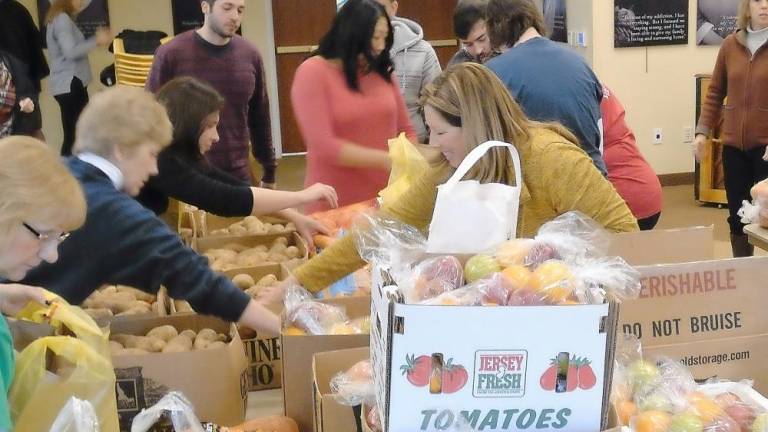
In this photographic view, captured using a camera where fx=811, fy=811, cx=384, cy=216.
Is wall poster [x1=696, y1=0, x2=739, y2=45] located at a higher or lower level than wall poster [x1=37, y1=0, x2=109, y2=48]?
lower

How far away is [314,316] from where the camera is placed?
1.71 m

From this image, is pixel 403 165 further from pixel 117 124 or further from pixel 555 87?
pixel 117 124

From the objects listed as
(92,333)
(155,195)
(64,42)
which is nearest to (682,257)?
(92,333)

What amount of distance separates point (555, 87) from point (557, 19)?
4.31 meters

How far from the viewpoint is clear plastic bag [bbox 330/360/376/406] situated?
1.33m

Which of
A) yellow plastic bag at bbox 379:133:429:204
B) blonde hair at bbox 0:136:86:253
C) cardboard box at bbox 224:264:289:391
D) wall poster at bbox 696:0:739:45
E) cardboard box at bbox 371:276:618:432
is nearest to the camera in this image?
cardboard box at bbox 371:276:618:432

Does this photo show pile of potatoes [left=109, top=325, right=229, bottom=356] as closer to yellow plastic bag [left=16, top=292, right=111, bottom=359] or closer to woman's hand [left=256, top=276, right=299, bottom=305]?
woman's hand [left=256, top=276, right=299, bottom=305]

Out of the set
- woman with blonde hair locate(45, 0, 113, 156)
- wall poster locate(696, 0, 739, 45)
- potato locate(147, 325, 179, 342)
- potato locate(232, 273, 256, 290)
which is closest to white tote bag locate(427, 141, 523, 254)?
potato locate(147, 325, 179, 342)

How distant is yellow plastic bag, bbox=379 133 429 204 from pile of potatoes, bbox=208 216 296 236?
1.33ft

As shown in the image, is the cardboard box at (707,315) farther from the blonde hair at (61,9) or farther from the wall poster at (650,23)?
the blonde hair at (61,9)

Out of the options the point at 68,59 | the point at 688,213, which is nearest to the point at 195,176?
the point at 688,213

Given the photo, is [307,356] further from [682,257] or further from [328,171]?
[328,171]

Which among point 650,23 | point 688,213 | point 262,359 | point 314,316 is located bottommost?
point 688,213

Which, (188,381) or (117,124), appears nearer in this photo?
(188,381)
